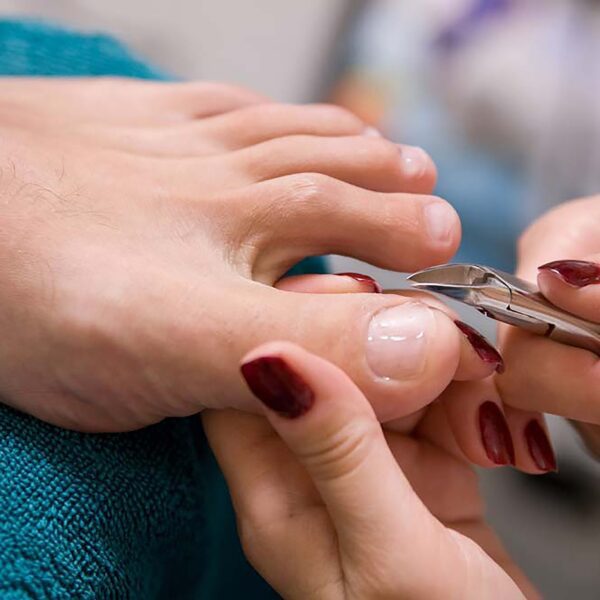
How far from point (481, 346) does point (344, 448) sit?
0.44ft

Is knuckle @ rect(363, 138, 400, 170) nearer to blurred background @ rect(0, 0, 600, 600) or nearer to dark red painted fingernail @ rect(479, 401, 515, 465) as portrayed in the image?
dark red painted fingernail @ rect(479, 401, 515, 465)

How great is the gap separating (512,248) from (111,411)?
833mm

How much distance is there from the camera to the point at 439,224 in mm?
588

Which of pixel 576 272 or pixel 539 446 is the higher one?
pixel 576 272

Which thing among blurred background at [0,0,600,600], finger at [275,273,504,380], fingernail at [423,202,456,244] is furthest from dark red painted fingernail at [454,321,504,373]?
blurred background at [0,0,600,600]

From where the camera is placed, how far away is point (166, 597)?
0.57 meters

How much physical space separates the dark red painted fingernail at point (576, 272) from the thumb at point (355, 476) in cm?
16

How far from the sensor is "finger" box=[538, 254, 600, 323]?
50cm

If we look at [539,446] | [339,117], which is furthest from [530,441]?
[339,117]

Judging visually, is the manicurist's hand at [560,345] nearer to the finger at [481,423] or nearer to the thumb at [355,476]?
the finger at [481,423]

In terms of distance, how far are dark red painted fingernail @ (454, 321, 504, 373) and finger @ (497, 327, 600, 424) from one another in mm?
50

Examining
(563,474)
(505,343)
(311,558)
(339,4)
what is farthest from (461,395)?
(339,4)

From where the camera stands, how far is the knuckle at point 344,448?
409 mm

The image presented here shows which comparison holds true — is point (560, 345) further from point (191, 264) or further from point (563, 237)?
point (191, 264)
